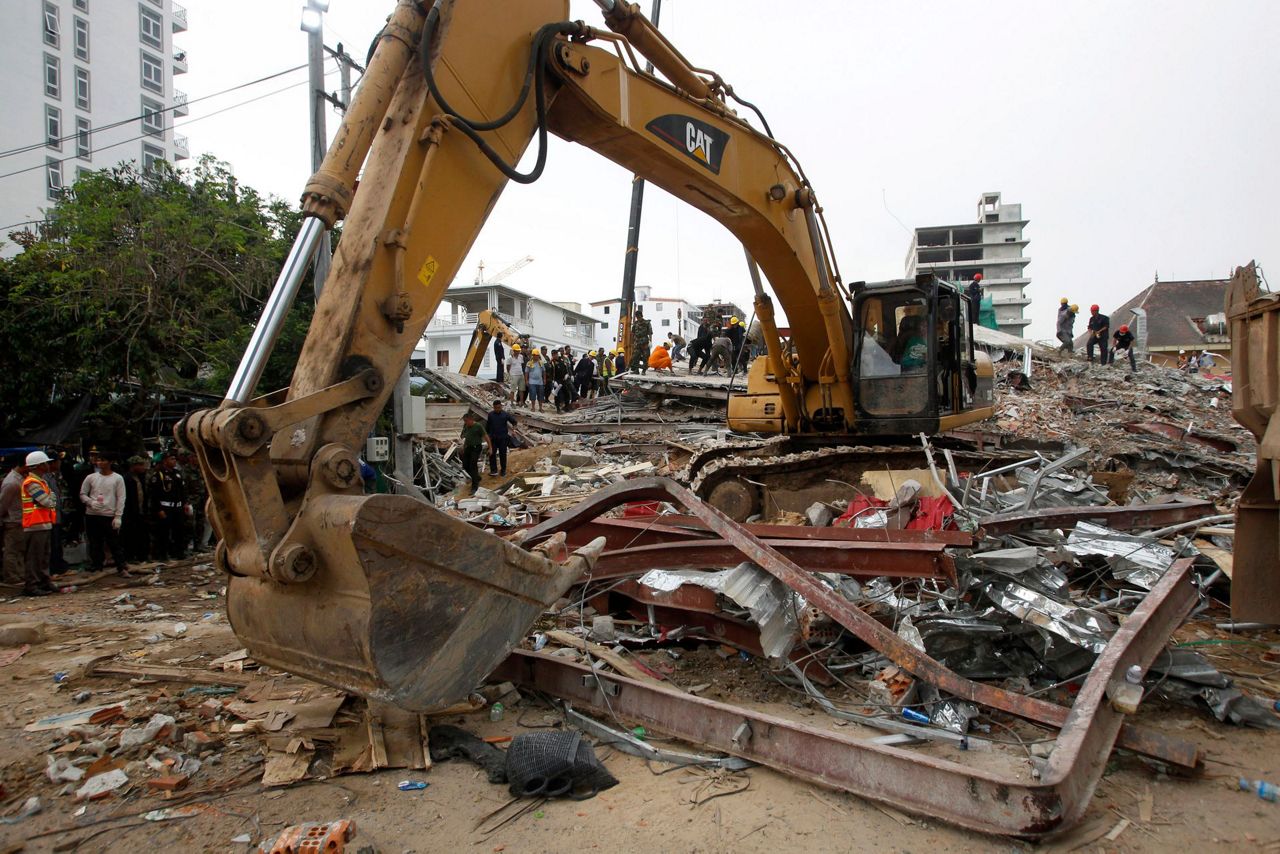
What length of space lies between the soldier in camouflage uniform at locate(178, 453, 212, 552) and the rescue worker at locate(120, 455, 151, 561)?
0.73 metres

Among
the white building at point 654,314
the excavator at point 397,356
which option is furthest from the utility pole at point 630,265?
the white building at point 654,314

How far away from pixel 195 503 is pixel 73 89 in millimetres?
41260

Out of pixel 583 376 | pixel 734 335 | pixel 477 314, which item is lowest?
pixel 583 376

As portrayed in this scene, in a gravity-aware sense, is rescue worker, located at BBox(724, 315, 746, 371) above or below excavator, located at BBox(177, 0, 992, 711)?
above

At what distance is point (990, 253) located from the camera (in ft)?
281

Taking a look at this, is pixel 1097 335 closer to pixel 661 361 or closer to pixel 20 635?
pixel 661 361

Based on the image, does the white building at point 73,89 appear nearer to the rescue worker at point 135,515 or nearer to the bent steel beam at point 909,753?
the rescue worker at point 135,515

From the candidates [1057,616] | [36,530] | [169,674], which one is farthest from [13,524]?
[1057,616]

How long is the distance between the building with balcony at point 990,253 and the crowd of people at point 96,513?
81.1 meters

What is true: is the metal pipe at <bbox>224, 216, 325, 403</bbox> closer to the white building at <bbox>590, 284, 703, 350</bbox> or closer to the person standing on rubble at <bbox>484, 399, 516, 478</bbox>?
the person standing on rubble at <bbox>484, 399, 516, 478</bbox>

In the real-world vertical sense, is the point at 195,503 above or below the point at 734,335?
below

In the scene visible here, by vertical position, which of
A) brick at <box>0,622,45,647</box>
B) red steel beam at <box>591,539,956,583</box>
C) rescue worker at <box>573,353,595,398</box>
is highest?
rescue worker at <box>573,353,595,398</box>

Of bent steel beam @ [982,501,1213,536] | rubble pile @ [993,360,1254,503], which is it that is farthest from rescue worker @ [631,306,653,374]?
bent steel beam @ [982,501,1213,536]

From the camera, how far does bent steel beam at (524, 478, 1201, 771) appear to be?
10.5ft
